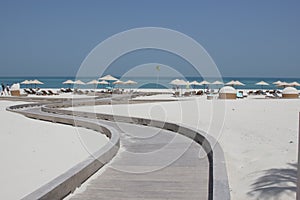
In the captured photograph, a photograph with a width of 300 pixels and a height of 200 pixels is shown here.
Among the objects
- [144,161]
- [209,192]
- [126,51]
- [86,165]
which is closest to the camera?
[209,192]

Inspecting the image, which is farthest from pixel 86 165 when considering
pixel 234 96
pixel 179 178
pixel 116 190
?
pixel 234 96

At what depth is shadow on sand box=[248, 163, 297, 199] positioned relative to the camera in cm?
396

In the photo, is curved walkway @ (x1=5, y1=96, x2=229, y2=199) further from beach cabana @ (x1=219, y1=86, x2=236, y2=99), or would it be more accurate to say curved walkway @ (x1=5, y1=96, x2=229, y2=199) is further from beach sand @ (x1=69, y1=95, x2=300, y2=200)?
beach cabana @ (x1=219, y1=86, x2=236, y2=99)

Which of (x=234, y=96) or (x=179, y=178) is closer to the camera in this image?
(x=179, y=178)

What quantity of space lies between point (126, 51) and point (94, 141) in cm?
473

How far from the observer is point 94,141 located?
901 centimetres

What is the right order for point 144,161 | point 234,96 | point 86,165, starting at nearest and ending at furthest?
1. point 86,165
2. point 144,161
3. point 234,96

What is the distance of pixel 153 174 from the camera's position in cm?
544

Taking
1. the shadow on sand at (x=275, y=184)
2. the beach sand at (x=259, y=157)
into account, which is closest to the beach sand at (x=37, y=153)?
the beach sand at (x=259, y=157)

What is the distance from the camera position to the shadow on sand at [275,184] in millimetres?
3957

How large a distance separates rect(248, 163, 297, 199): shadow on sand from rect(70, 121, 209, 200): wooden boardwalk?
0.65m

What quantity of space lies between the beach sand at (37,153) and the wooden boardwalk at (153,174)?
88 cm

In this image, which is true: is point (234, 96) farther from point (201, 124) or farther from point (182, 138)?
point (182, 138)

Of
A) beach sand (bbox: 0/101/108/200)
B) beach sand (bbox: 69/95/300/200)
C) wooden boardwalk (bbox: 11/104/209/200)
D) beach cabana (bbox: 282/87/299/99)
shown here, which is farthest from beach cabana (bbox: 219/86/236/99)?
wooden boardwalk (bbox: 11/104/209/200)
